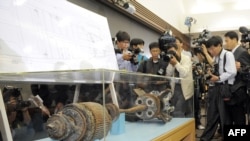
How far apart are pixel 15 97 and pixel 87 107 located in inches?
17.2

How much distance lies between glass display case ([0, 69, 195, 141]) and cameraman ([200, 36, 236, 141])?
4.97 feet

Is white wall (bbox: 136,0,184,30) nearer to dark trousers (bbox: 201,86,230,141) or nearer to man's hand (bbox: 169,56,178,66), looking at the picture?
dark trousers (bbox: 201,86,230,141)

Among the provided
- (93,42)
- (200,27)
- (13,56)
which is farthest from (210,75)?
(200,27)

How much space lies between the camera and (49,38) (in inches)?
63.9

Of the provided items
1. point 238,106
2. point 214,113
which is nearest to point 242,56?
point 238,106

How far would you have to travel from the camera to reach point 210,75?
3105 millimetres

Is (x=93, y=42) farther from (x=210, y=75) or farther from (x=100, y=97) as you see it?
(x=210, y=75)

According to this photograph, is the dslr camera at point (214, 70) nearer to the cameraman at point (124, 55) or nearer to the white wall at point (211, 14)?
the cameraman at point (124, 55)

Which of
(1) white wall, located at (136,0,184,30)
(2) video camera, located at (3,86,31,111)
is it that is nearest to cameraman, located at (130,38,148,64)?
(2) video camera, located at (3,86,31,111)

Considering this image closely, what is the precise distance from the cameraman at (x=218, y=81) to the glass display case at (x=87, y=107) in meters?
1.51

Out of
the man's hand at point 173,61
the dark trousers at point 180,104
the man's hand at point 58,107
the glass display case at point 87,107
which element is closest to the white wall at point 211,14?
the man's hand at point 173,61

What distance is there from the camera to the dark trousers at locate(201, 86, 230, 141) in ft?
10.3

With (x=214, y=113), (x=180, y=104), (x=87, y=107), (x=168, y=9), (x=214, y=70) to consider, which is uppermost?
(x=168, y=9)

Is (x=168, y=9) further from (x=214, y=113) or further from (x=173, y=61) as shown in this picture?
(x=173, y=61)
